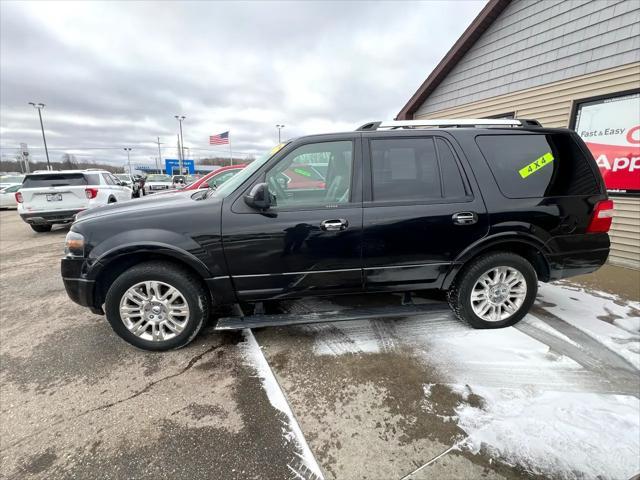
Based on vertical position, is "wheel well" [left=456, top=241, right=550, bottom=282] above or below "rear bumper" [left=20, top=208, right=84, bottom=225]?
below

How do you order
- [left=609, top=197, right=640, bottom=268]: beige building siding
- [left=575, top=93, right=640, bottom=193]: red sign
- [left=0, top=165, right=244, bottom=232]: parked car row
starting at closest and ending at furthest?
1. [left=575, top=93, right=640, bottom=193]: red sign
2. [left=609, top=197, right=640, bottom=268]: beige building siding
3. [left=0, top=165, right=244, bottom=232]: parked car row

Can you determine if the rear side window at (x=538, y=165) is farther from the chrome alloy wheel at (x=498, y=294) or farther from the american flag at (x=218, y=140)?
the american flag at (x=218, y=140)

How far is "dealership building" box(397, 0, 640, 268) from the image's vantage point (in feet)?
17.0

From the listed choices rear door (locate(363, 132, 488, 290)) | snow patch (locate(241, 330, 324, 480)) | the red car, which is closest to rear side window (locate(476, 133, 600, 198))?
rear door (locate(363, 132, 488, 290))

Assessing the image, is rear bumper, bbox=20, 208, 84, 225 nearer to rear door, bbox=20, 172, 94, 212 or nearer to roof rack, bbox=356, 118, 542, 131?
rear door, bbox=20, 172, 94, 212

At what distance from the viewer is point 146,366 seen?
2.71 meters

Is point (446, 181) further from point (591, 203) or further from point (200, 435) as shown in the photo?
point (200, 435)

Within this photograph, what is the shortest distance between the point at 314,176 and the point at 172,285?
5.13ft

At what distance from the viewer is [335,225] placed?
2.71 metres

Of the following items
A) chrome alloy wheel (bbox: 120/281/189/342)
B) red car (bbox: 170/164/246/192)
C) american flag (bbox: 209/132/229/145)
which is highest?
american flag (bbox: 209/132/229/145)

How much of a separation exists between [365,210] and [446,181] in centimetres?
80

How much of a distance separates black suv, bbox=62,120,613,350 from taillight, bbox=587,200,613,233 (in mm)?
12

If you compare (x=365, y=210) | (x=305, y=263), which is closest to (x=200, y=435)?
(x=305, y=263)

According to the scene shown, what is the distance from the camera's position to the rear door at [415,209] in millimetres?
2805
